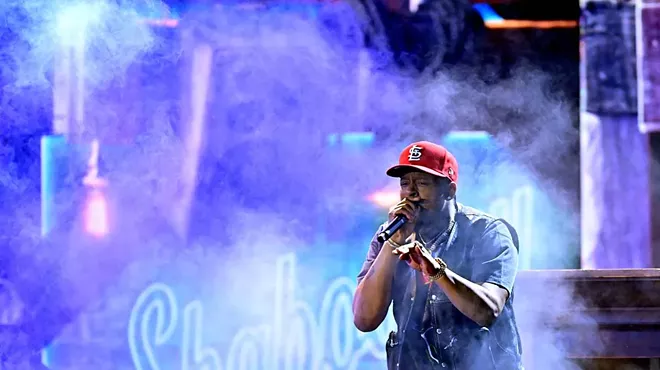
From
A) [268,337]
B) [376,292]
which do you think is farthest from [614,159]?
[376,292]

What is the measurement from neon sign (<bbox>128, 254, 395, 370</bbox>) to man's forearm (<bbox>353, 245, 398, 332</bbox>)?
1.96 meters

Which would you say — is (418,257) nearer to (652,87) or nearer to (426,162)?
(426,162)

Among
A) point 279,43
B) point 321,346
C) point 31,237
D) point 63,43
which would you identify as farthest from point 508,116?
point 31,237

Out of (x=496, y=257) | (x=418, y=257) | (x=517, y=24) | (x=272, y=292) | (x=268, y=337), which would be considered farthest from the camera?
(x=517, y=24)

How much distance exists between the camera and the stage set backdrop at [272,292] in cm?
450

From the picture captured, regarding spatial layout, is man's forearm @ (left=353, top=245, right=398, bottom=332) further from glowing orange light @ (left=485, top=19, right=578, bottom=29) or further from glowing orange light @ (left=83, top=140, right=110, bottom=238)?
glowing orange light @ (left=485, top=19, right=578, bottom=29)

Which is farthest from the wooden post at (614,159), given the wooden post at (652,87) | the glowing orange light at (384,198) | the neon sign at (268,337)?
the neon sign at (268,337)

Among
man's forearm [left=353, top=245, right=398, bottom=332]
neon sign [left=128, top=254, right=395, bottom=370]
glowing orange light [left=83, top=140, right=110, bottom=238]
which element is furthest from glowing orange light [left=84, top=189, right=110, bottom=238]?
man's forearm [left=353, top=245, right=398, bottom=332]

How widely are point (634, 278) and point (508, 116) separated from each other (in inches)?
72.6

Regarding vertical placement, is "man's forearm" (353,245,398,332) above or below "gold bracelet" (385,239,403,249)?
below

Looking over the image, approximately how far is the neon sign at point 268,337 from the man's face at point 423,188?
211 centimetres

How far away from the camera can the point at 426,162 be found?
7.89ft

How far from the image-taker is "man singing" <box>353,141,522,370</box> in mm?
2277

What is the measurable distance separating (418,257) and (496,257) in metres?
0.33
